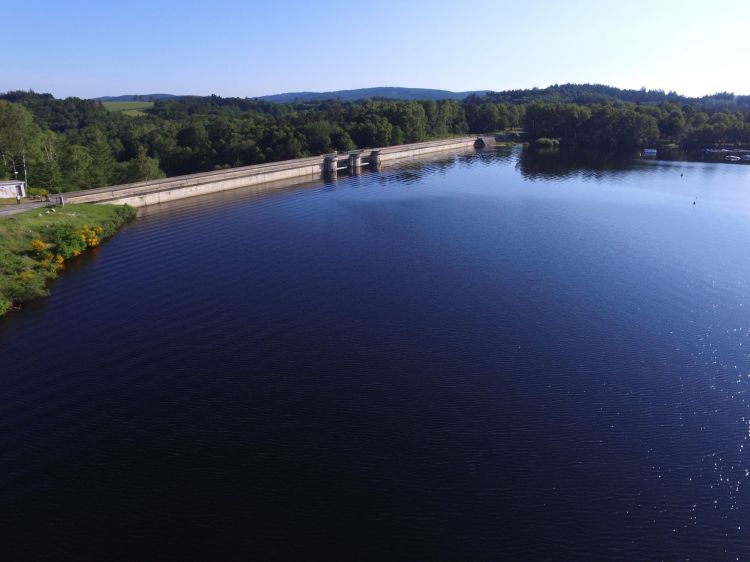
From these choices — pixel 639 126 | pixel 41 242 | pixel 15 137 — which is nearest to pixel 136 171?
pixel 15 137

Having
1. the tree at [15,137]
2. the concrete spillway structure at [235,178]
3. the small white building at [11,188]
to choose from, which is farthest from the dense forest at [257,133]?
the small white building at [11,188]

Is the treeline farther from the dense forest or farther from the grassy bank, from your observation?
the grassy bank

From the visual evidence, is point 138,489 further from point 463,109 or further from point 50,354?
point 463,109

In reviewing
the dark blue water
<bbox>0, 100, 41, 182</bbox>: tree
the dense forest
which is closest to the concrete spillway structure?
the dense forest

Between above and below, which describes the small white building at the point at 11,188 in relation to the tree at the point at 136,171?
below

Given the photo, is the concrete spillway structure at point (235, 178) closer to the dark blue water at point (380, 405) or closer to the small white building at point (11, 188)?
the small white building at point (11, 188)

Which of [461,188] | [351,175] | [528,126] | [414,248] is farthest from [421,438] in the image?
[528,126]

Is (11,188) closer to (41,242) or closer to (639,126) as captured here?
(41,242)
